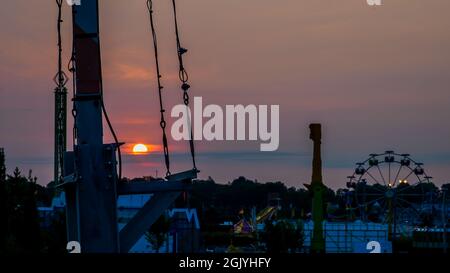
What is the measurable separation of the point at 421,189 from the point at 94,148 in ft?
226

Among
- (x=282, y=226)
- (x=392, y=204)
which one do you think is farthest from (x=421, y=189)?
(x=282, y=226)

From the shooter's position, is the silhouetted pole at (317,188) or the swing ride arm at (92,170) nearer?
the swing ride arm at (92,170)

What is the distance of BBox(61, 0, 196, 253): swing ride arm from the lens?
14445 millimetres

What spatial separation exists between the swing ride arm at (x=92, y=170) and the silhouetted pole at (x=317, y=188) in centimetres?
3613

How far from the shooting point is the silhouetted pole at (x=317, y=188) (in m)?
50.7

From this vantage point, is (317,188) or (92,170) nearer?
(92,170)

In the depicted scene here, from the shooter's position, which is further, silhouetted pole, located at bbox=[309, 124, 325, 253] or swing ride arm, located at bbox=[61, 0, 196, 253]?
silhouetted pole, located at bbox=[309, 124, 325, 253]

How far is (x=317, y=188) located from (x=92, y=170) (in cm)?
3693

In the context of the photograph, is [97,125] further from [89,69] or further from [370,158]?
[370,158]

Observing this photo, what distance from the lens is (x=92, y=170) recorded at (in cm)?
1440

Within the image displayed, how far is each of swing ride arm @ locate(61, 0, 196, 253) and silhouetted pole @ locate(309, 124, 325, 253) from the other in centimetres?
3613

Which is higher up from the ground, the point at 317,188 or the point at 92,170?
the point at 317,188
